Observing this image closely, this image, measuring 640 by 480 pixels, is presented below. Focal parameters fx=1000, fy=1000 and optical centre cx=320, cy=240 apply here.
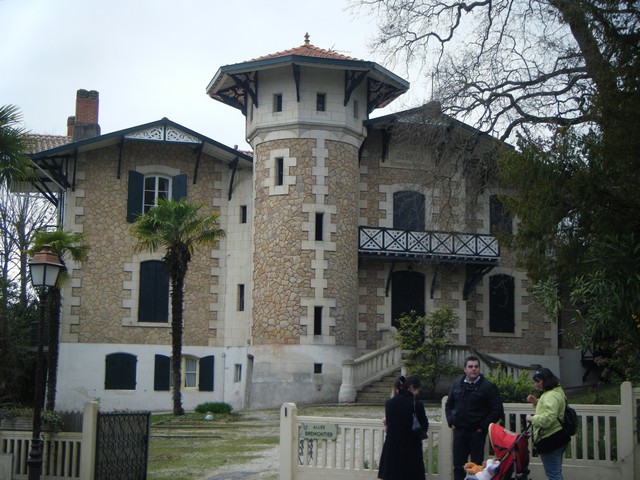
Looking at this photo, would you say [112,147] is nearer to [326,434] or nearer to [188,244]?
[188,244]

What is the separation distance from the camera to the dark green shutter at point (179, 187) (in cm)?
3253

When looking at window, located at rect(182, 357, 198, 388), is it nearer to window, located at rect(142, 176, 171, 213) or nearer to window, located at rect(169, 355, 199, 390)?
window, located at rect(169, 355, 199, 390)

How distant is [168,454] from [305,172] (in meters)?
13.6

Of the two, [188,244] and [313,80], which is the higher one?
[313,80]

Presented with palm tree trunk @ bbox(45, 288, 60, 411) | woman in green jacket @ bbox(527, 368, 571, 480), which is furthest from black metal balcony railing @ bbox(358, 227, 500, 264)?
woman in green jacket @ bbox(527, 368, 571, 480)

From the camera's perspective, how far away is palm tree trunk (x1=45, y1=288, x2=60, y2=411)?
28328 millimetres

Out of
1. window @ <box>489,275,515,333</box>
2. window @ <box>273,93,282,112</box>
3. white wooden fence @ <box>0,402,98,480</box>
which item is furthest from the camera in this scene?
window @ <box>489,275,515,333</box>

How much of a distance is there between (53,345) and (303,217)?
8.18 m

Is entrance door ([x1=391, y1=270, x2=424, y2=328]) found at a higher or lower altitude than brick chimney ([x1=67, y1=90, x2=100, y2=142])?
lower

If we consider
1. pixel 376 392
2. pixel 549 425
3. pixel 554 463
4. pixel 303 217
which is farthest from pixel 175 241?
pixel 549 425

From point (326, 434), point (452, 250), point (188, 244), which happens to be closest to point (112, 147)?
point (188, 244)

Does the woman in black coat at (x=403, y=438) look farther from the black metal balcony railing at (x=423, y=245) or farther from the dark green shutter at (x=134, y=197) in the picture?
the dark green shutter at (x=134, y=197)

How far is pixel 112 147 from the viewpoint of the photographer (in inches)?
1271

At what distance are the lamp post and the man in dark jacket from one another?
5679 mm
